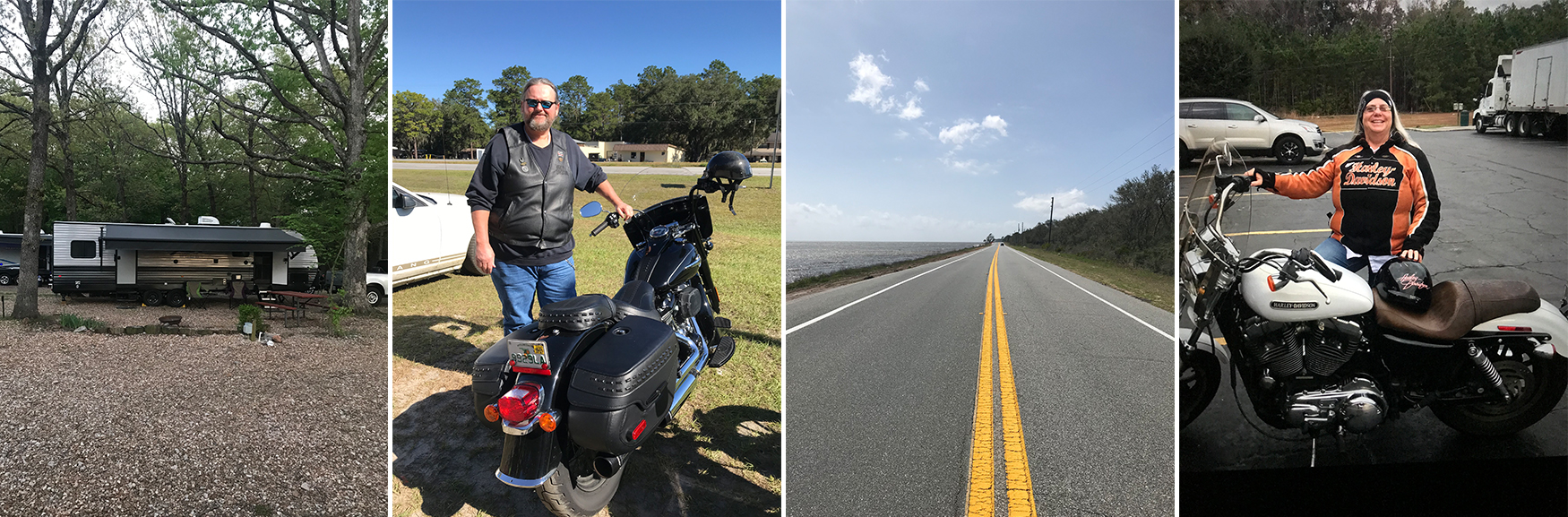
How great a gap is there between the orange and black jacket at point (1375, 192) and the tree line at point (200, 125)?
556 cm

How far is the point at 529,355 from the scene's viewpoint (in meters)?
1.35

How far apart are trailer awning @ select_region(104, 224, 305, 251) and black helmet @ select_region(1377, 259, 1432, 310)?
814cm

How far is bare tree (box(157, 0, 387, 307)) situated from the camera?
15.1 ft

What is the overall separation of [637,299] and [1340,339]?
235 cm

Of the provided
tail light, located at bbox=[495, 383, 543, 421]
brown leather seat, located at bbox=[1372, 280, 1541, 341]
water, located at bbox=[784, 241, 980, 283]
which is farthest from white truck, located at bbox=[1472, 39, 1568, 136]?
tail light, located at bbox=[495, 383, 543, 421]

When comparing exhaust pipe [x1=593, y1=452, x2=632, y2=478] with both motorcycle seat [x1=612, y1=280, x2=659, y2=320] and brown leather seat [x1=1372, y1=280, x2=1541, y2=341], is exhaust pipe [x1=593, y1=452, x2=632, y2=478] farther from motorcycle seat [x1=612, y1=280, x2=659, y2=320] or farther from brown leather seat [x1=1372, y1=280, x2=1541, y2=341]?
brown leather seat [x1=1372, y1=280, x2=1541, y2=341]

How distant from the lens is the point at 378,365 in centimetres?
539

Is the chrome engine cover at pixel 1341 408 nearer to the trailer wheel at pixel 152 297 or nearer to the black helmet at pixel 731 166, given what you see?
the black helmet at pixel 731 166

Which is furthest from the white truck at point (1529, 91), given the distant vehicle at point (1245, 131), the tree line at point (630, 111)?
the tree line at point (630, 111)

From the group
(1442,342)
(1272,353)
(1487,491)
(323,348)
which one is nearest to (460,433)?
(1272,353)

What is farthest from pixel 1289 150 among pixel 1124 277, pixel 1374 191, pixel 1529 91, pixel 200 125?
pixel 200 125

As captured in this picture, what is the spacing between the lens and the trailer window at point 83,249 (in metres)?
5.79

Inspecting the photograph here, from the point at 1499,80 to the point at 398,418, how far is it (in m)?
4.22

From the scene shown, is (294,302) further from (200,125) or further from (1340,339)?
(1340,339)
